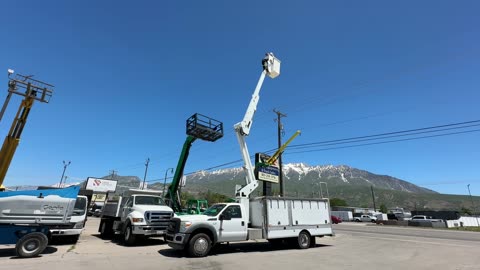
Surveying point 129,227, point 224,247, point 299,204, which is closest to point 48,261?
point 129,227

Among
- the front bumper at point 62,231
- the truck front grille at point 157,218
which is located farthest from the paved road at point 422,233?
the front bumper at point 62,231

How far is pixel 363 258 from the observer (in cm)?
1124

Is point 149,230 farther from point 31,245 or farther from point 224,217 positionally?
point 31,245

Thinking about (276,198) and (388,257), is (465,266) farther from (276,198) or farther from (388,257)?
(276,198)

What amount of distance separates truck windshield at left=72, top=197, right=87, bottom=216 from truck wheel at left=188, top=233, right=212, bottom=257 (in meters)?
7.40

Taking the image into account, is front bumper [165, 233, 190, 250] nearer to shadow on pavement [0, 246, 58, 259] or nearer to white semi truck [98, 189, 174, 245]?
white semi truck [98, 189, 174, 245]

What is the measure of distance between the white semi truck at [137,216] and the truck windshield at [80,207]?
6.69 feet

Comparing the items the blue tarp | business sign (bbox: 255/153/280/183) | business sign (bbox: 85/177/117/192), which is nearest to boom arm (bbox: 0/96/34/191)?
the blue tarp

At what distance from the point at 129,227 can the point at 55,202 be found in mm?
3891

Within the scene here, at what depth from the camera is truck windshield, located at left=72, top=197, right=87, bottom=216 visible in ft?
47.5

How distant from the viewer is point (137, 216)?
45.9 ft

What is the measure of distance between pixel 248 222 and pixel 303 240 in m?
3.24

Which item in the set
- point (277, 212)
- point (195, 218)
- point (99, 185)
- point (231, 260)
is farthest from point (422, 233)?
point (99, 185)

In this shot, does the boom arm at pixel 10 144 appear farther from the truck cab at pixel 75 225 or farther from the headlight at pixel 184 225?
the headlight at pixel 184 225
